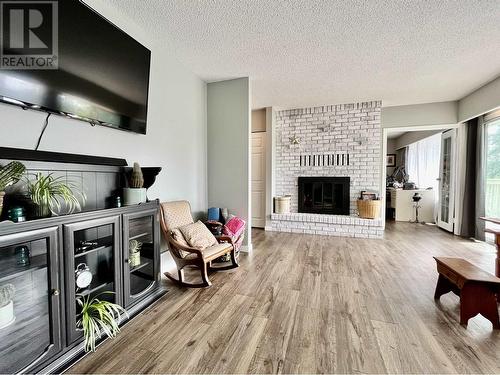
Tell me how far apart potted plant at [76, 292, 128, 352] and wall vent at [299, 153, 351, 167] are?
426 centimetres

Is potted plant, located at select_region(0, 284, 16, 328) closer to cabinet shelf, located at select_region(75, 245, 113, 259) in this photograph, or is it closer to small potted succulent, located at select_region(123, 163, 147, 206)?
cabinet shelf, located at select_region(75, 245, 113, 259)

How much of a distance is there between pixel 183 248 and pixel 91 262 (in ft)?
2.67

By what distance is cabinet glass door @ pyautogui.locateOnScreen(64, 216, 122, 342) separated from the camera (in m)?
1.36

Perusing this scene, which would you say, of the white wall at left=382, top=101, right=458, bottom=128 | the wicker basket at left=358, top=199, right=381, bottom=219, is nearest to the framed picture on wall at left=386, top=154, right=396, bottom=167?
the white wall at left=382, top=101, right=458, bottom=128

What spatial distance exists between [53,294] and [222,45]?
270 centimetres

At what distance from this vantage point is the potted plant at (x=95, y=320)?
1.42 m

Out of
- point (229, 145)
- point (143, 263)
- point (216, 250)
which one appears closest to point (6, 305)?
point (143, 263)

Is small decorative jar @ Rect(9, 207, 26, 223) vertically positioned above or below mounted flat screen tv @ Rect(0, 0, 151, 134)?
below

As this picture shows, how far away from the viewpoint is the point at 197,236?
8.16ft

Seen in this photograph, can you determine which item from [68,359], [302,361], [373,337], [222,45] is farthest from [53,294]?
[222,45]

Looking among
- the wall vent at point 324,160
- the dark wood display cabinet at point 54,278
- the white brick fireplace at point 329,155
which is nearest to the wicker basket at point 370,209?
the white brick fireplace at point 329,155

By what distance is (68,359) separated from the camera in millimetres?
1329

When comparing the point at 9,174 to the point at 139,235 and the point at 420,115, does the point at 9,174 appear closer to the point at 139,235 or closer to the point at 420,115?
the point at 139,235

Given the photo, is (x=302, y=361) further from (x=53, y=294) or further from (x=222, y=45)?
(x=222, y=45)
